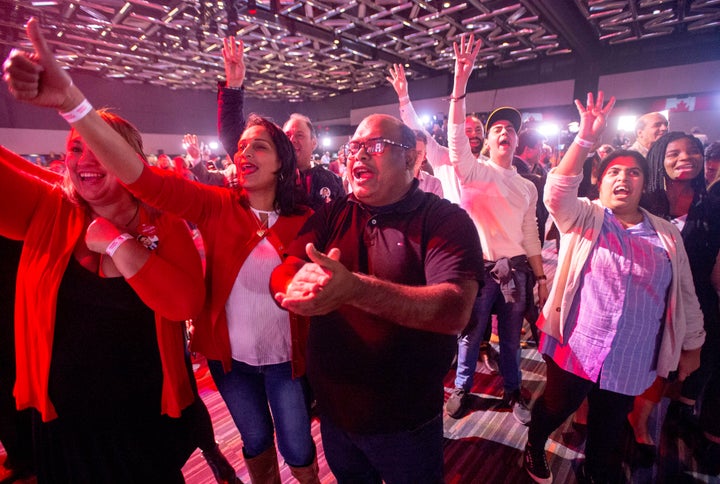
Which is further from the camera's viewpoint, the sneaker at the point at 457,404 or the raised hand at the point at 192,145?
the raised hand at the point at 192,145

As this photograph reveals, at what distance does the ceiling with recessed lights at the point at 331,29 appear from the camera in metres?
7.50

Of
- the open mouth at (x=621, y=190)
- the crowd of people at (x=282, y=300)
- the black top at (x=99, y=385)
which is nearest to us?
the crowd of people at (x=282, y=300)

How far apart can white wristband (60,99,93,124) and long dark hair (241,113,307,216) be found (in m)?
0.68

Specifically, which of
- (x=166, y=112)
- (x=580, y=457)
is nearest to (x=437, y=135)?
(x=580, y=457)

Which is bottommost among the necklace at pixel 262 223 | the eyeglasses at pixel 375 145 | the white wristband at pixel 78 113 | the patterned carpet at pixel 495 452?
the patterned carpet at pixel 495 452

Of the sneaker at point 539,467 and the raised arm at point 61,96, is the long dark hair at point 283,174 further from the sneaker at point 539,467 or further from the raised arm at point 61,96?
the sneaker at point 539,467

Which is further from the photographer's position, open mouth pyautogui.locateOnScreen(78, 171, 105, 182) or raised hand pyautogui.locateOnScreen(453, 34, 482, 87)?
raised hand pyautogui.locateOnScreen(453, 34, 482, 87)

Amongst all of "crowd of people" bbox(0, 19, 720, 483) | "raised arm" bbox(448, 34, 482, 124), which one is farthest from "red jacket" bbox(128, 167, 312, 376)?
"raised arm" bbox(448, 34, 482, 124)

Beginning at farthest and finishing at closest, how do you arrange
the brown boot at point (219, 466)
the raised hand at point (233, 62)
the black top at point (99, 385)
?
the raised hand at point (233, 62) < the brown boot at point (219, 466) < the black top at point (99, 385)

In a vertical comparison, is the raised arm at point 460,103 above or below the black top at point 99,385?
above

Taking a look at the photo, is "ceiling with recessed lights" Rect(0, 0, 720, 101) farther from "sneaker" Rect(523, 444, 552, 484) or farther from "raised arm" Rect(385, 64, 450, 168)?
"sneaker" Rect(523, 444, 552, 484)

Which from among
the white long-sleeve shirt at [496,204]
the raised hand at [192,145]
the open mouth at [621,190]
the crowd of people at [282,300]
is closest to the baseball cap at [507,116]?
the white long-sleeve shirt at [496,204]

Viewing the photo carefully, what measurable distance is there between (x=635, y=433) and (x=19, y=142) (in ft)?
62.9

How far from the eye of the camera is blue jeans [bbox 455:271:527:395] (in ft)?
8.46
